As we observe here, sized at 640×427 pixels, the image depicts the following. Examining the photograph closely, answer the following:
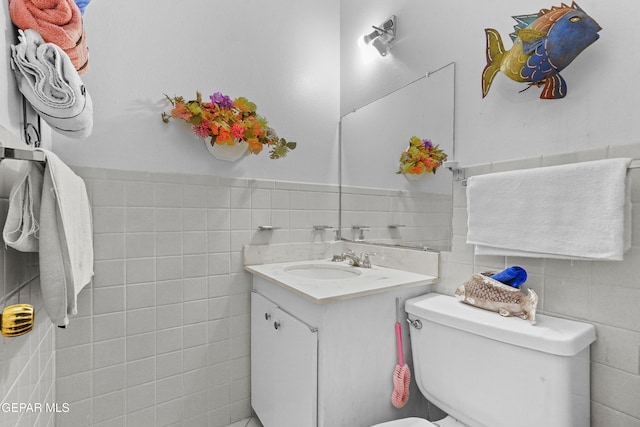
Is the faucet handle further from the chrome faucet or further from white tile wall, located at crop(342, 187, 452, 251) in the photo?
white tile wall, located at crop(342, 187, 452, 251)

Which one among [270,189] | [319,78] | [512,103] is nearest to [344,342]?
[270,189]

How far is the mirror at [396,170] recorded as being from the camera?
1.32 meters

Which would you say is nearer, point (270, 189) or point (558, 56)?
point (558, 56)

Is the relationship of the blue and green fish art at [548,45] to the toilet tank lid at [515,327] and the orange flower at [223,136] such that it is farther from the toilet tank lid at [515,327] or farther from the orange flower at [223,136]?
the orange flower at [223,136]

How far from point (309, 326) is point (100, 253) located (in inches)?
36.3

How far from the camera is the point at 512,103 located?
3.60 feet

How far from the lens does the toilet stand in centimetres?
81

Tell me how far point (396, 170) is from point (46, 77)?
1.34 metres

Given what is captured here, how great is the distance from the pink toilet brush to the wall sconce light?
1.41m

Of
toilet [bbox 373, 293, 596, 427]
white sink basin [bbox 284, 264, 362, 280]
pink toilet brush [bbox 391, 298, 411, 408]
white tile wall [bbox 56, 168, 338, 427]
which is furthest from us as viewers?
white sink basin [bbox 284, 264, 362, 280]

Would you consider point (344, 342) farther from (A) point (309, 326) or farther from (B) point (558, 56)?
(B) point (558, 56)

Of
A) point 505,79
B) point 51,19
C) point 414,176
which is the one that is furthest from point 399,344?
point 51,19

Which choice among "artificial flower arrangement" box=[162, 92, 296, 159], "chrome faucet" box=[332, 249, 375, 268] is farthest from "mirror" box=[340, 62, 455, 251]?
"artificial flower arrangement" box=[162, 92, 296, 159]

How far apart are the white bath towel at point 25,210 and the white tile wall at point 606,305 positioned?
4.58ft
